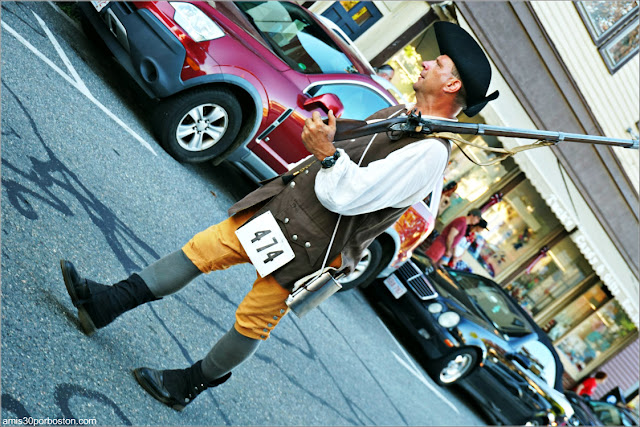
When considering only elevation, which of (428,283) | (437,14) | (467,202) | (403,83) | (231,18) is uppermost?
(231,18)

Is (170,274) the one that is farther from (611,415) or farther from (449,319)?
(611,415)

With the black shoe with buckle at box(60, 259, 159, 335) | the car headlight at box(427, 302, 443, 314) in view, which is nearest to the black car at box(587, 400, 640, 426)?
the car headlight at box(427, 302, 443, 314)

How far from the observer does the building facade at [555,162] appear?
1309 centimetres

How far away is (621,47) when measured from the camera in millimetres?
14875

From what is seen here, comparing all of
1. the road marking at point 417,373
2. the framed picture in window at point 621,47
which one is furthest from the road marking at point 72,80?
the framed picture in window at point 621,47

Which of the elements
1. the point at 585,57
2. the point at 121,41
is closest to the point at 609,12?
the point at 585,57

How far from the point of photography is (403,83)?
13.4m

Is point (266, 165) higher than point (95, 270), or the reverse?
point (95, 270)

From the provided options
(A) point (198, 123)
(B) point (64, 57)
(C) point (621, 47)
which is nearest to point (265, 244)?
(A) point (198, 123)

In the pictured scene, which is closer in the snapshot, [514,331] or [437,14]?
[514,331]

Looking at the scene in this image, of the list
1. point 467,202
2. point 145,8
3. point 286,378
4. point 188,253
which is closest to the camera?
point 188,253

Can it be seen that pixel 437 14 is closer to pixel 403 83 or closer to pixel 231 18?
pixel 403 83

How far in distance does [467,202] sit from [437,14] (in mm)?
4099

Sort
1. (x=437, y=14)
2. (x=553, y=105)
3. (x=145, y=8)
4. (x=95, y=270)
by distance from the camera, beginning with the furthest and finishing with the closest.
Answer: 1. (x=553, y=105)
2. (x=437, y=14)
3. (x=145, y=8)
4. (x=95, y=270)
